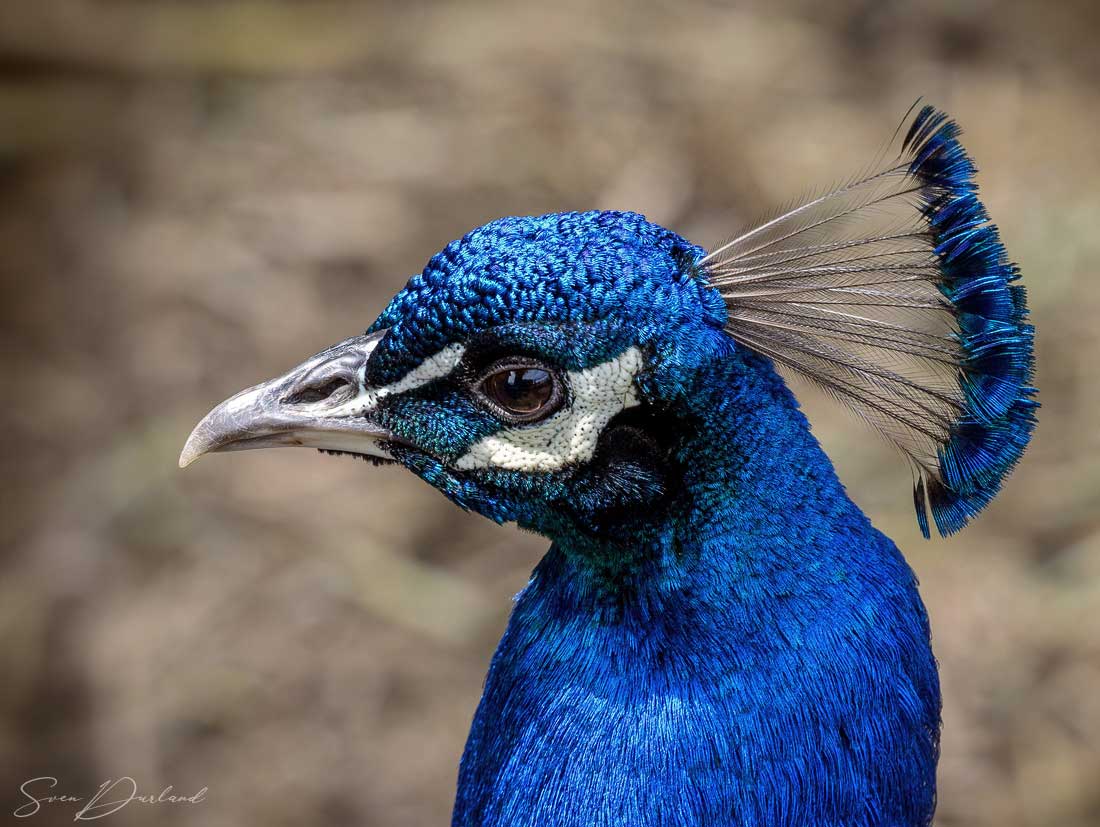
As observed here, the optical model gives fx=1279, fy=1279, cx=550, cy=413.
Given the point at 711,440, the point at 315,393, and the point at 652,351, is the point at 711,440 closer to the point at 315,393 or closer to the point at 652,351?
the point at 652,351

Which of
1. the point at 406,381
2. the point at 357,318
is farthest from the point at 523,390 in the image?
the point at 357,318

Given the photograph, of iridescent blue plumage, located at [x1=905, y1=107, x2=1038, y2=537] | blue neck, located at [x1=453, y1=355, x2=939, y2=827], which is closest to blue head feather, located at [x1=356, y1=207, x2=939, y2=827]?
blue neck, located at [x1=453, y1=355, x2=939, y2=827]

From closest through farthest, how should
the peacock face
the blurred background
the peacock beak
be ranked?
the peacock face → the peacock beak → the blurred background

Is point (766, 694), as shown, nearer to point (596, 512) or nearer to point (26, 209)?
point (596, 512)

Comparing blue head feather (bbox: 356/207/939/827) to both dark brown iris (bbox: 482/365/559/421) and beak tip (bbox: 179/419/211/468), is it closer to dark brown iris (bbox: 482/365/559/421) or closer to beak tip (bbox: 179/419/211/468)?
dark brown iris (bbox: 482/365/559/421)

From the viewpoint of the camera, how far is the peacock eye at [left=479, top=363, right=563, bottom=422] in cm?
140

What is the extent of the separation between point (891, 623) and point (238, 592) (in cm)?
237

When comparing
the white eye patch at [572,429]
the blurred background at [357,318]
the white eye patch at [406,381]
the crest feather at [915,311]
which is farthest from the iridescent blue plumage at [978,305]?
the blurred background at [357,318]

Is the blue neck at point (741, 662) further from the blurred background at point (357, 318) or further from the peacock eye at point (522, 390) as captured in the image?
the blurred background at point (357, 318)

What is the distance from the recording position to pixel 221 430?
1528mm

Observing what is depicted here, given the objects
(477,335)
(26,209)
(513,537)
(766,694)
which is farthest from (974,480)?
(26,209)

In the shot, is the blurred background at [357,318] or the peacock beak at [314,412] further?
the blurred background at [357,318]

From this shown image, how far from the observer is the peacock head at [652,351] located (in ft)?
4.51

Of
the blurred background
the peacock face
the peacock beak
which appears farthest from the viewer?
the blurred background
